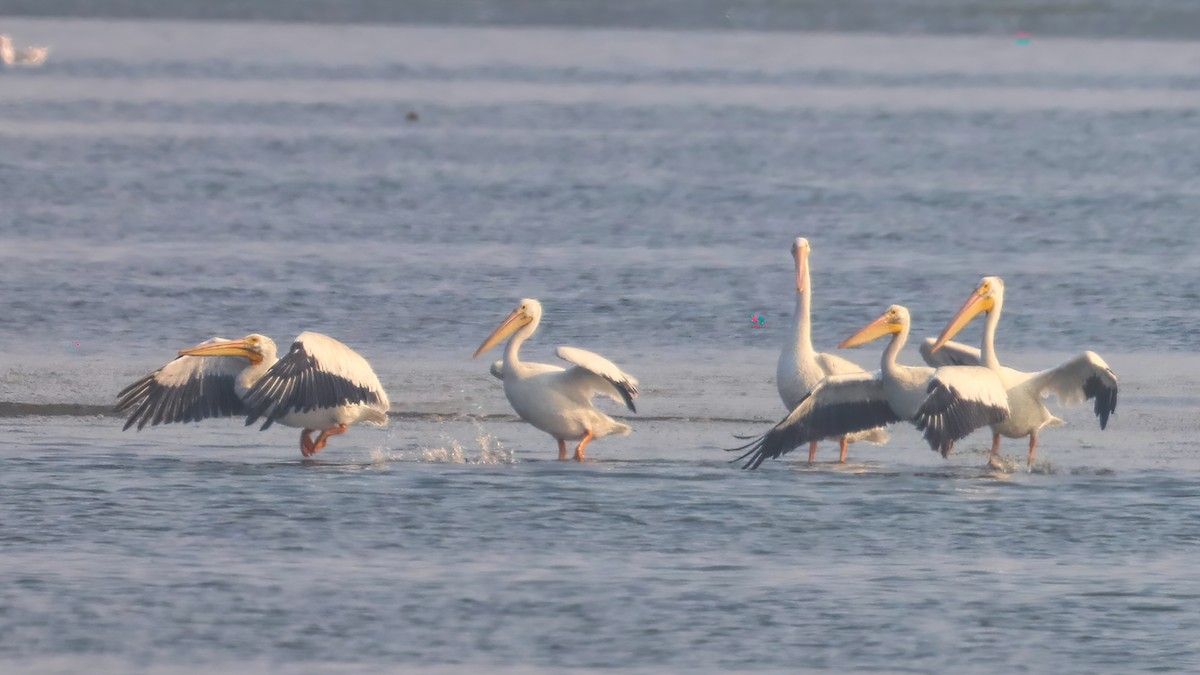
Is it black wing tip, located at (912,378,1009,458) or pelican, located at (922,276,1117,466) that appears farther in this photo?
pelican, located at (922,276,1117,466)

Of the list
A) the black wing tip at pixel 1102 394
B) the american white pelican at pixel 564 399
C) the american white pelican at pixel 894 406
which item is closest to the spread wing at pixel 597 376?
the american white pelican at pixel 564 399

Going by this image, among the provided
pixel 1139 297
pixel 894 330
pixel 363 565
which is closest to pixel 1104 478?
pixel 894 330

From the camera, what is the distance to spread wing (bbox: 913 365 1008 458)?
9.42 m

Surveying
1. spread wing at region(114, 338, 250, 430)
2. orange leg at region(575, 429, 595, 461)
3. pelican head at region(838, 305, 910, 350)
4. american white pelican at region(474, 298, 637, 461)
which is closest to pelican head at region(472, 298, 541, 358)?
american white pelican at region(474, 298, 637, 461)

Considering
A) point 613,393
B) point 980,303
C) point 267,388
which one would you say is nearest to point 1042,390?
point 980,303

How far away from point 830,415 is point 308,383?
2.18 m

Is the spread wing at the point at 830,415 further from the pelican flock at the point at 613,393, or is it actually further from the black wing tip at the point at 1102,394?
the black wing tip at the point at 1102,394

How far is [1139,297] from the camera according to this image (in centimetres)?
1432

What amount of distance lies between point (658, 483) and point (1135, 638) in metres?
2.60

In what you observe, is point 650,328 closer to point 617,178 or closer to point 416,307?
point 416,307

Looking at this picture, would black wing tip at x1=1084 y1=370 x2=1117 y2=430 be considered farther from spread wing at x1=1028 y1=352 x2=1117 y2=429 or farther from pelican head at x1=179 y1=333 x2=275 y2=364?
pelican head at x1=179 y1=333 x2=275 y2=364

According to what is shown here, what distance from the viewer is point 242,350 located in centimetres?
1011

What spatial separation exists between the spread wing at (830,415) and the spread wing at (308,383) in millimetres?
1620

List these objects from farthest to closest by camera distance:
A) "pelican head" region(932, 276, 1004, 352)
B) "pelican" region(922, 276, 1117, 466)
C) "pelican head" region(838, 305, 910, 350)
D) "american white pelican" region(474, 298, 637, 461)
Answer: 1. "pelican head" region(932, 276, 1004, 352)
2. "pelican head" region(838, 305, 910, 350)
3. "american white pelican" region(474, 298, 637, 461)
4. "pelican" region(922, 276, 1117, 466)
